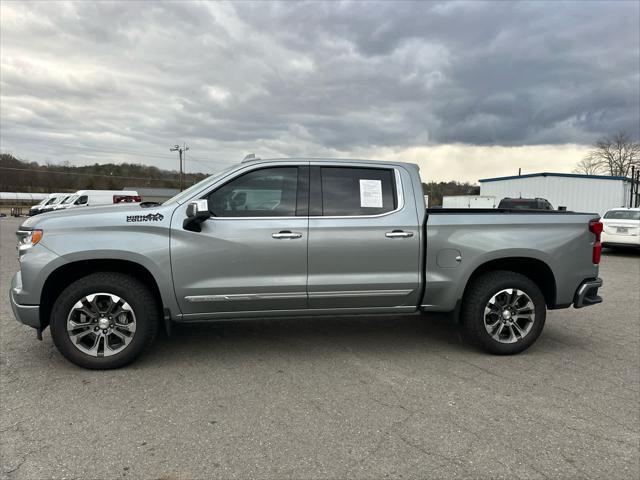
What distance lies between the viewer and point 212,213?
159 inches

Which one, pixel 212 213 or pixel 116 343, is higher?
pixel 212 213

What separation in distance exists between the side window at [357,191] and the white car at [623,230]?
11.8m

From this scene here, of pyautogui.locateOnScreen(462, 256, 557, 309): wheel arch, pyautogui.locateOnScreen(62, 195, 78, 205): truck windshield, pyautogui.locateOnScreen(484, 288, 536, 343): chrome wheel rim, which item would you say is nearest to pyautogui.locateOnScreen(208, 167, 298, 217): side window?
pyautogui.locateOnScreen(462, 256, 557, 309): wheel arch

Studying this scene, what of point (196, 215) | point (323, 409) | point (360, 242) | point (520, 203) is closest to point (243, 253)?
point (196, 215)

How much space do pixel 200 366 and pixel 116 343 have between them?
0.75 metres

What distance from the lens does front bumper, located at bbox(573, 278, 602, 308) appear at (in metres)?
4.46

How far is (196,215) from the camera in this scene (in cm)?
381

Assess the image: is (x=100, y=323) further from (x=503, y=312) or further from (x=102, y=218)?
(x=503, y=312)

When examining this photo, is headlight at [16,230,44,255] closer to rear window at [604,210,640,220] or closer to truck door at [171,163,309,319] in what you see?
truck door at [171,163,309,319]

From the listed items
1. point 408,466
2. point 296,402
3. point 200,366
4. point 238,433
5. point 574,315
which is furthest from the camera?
point 574,315

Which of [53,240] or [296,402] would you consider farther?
[53,240]

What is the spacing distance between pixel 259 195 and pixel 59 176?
97533mm

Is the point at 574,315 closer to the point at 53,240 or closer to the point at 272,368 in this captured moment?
the point at 272,368

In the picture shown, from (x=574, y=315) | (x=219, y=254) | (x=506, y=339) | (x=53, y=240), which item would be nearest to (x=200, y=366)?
(x=219, y=254)
